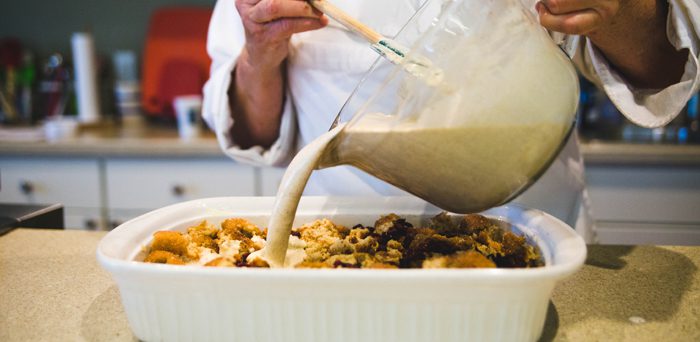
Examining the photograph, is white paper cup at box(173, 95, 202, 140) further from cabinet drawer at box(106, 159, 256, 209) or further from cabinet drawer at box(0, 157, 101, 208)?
cabinet drawer at box(0, 157, 101, 208)

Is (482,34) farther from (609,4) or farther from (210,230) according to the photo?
(210,230)

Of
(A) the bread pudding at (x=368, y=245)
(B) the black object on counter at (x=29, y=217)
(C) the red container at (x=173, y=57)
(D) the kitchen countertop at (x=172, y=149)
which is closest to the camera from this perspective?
(A) the bread pudding at (x=368, y=245)

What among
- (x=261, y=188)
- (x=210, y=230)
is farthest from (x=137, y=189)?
(x=210, y=230)

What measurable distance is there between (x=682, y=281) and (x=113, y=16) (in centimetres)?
228

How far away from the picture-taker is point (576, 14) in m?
0.61

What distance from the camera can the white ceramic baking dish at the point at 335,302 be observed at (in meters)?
0.46

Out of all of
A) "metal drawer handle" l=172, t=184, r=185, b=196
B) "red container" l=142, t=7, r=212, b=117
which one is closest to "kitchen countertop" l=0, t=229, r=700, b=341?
"metal drawer handle" l=172, t=184, r=185, b=196

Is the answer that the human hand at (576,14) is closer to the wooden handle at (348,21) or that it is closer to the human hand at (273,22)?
the wooden handle at (348,21)

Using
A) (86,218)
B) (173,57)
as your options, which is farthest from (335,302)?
(173,57)

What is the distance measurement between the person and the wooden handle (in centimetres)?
3

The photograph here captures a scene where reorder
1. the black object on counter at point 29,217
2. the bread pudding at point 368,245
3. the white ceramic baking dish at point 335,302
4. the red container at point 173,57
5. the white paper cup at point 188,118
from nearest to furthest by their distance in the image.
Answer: the white ceramic baking dish at point 335,302 → the bread pudding at point 368,245 → the black object on counter at point 29,217 → the white paper cup at point 188,118 → the red container at point 173,57

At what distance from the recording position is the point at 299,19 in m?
0.76

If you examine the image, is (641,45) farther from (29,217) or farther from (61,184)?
(61,184)

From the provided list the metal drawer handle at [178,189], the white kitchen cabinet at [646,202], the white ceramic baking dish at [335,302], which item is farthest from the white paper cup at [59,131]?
the white kitchen cabinet at [646,202]
